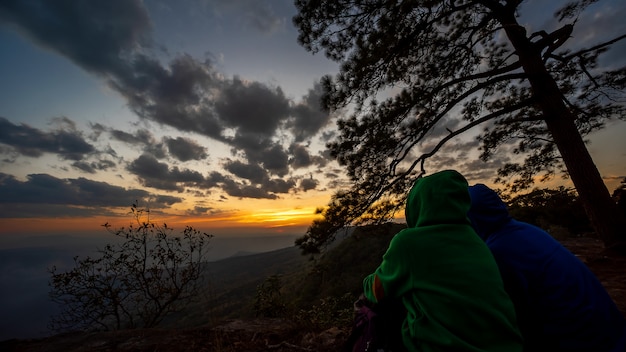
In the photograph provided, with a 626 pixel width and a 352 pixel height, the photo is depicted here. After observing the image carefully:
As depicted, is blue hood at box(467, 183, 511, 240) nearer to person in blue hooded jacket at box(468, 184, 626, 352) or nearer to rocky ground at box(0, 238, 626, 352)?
person in blue hooded jacket at box(468, 184, 626, 352)

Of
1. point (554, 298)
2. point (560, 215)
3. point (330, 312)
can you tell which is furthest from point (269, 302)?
point (560, 215)

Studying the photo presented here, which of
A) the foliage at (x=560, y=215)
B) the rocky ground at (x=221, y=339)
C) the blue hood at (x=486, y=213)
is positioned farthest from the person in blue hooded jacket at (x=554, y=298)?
the foliage at (x=560, y=215)

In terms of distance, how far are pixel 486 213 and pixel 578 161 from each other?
4776 mm

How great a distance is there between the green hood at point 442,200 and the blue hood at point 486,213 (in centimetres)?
69

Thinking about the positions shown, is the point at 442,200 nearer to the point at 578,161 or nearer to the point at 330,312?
the point at 330,312

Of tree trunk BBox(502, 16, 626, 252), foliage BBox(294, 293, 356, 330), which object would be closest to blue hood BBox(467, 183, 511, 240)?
foliage BBox(294, 293, 356, 330)

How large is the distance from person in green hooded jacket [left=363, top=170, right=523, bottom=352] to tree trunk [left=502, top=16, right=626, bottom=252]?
5.37 metres

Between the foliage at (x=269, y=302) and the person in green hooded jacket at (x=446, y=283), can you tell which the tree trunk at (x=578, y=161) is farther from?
the foliage at (x=269, y=302)

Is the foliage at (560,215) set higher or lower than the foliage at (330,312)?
higher

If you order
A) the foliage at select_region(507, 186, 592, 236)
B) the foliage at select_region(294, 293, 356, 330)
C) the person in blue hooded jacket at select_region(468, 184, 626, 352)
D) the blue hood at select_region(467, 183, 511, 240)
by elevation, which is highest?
the foliage at select_region(507, 186, 592, 236)

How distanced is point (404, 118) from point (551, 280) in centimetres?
422

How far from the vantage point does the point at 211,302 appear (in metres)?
3.85

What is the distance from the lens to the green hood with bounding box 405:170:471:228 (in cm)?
139

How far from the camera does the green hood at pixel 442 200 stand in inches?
54.6
